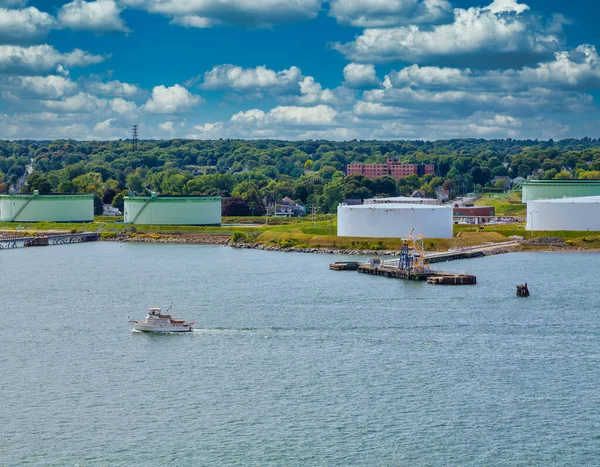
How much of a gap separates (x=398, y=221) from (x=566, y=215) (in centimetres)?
951

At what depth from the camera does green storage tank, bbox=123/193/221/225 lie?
68.1m

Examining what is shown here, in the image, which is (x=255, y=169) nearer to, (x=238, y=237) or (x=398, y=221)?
(x=238, y=237)

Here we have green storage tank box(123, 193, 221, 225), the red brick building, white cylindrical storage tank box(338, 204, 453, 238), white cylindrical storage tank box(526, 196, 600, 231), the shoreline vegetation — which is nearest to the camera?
the shoreline vegetation

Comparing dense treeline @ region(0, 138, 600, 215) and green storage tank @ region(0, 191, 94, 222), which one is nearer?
green storage tank @ region(0, 191, 94, 222)

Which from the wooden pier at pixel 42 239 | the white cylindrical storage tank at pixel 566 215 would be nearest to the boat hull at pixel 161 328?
the wooden pier at pixel 42 239

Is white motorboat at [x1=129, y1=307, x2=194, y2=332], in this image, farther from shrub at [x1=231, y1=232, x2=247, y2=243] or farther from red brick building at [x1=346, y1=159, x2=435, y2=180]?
red brick building at [x1=346, y1=159, x2=435, y2=180]

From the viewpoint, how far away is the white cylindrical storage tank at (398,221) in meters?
54.0

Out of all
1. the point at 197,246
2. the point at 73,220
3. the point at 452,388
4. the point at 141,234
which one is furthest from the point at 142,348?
the point at 73,220

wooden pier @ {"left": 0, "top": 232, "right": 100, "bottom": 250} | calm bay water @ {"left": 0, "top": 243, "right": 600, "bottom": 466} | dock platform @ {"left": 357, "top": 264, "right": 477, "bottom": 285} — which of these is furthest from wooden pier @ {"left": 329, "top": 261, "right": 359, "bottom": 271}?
wooden pier @ {"left": 0, "top": 232, "right": 100, "bottom": 250}

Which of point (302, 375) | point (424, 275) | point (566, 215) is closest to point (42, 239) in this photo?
point (424, 275)

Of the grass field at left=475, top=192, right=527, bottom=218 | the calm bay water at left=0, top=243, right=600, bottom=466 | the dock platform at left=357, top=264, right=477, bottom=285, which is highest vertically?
the grass field at left=475, top=192, right=527, bottom=218

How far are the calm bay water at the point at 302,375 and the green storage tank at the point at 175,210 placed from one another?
1176 inches

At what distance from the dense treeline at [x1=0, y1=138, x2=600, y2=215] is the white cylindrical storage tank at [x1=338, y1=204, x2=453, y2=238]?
68.8 feet

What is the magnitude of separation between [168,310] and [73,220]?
4350cm
